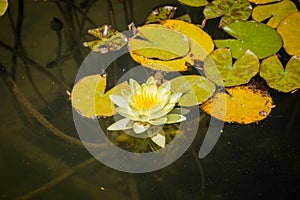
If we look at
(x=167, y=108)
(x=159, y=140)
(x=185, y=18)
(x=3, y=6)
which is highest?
(x=3, y=6)

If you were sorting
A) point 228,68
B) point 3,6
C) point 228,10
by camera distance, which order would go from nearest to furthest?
point 228,68, point 228,10, point 3,6

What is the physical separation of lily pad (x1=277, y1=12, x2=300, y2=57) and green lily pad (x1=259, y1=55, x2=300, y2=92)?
6 centimetres

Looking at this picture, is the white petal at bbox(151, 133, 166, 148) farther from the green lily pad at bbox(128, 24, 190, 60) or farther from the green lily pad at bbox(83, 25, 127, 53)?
the green lily pad at bbox(83, 25, 127, 53)

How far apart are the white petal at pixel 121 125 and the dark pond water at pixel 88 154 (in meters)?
0.10

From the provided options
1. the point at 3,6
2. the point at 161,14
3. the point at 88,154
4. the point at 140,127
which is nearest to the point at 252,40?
the point at 161,14

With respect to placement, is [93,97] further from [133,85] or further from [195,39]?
[195,39]

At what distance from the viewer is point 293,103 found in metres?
1.75

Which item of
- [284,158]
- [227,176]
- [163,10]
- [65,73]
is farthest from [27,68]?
[284,158]

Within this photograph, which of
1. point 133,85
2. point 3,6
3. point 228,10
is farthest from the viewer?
point 3,6

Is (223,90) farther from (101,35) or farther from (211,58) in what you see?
(101,35)

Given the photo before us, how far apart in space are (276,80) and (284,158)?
340 mm

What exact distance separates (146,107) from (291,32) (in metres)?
0.78

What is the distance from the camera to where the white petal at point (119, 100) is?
1.65 meters

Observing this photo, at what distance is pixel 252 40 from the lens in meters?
1.88
